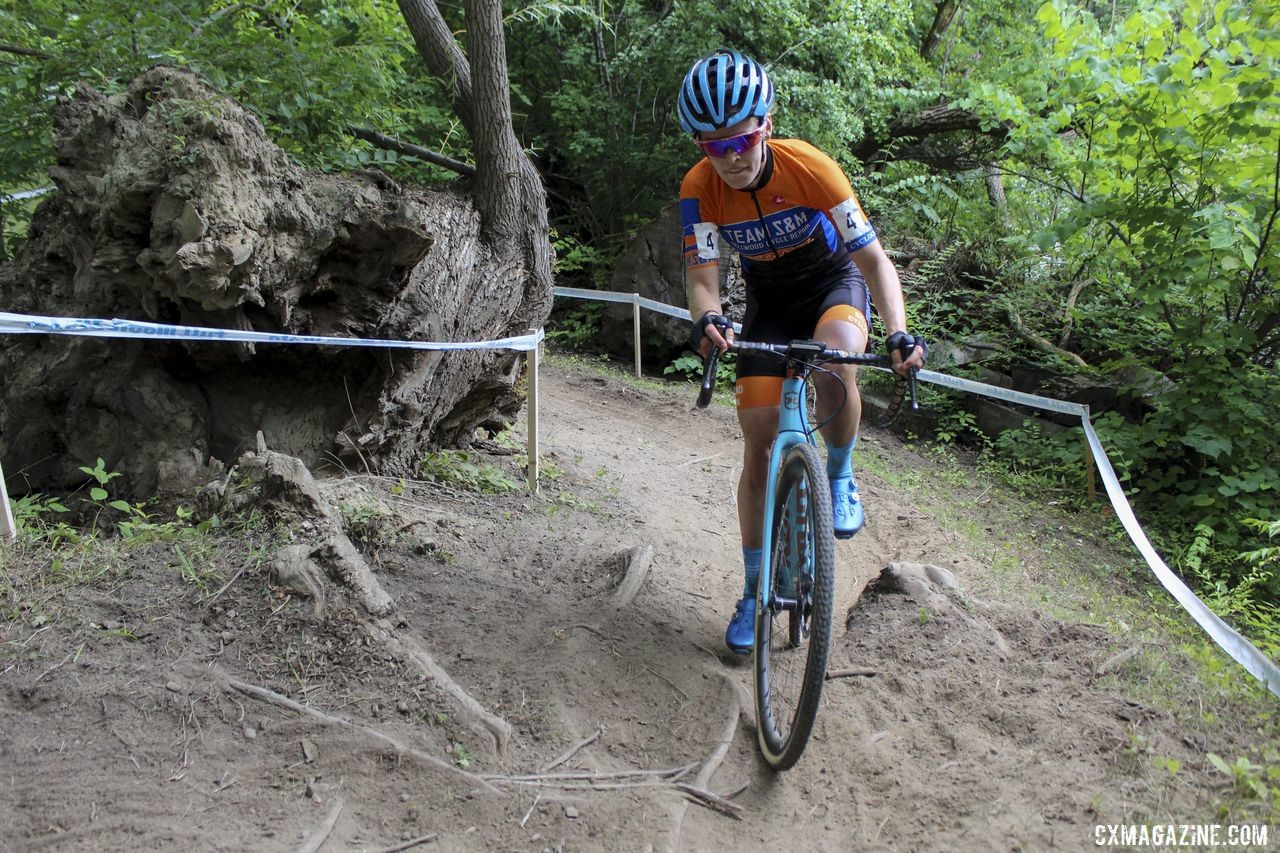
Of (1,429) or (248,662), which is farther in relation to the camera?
(1,429)

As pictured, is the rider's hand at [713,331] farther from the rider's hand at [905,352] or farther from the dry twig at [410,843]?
the dry twig at [410,843]

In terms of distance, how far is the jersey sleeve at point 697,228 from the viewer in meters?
3.73

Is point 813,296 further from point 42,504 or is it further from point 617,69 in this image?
point 617,69

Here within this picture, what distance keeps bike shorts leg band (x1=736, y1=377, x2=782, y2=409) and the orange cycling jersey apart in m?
0.59

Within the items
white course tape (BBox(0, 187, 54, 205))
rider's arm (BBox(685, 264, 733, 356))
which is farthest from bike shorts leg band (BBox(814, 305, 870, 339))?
white course tape (BBox(0, 187, 54, 205))

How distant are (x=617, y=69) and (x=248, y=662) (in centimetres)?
995

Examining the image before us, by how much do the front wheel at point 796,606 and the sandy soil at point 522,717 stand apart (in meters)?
0.16

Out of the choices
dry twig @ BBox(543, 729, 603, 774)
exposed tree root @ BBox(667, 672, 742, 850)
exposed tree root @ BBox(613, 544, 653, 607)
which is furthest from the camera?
exposed tree root @ BBox(613, 544, 653, 607)

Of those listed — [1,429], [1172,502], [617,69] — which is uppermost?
[617,69]

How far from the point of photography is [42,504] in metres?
4.28

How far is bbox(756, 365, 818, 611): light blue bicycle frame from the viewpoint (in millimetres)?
3322

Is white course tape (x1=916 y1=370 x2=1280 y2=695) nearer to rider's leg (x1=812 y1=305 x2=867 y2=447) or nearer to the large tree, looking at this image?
rider's leg (x1=812 y1=305 x2=867 y2=447)

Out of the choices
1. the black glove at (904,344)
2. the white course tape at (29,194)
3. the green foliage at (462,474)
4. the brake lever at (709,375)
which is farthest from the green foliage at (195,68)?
the black glove at (904,344)

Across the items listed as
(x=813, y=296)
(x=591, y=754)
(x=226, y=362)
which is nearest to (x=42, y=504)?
(x=226, y=362)
